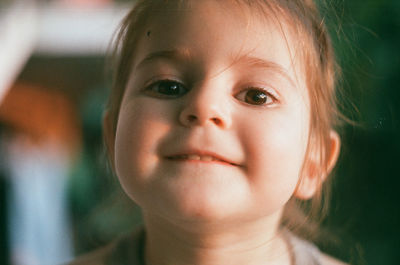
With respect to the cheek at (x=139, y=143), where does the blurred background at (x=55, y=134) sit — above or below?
below

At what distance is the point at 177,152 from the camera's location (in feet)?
2.10

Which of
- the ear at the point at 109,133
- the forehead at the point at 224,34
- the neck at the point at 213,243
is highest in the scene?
the forehead at the point at 224,34

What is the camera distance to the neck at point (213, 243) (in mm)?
786

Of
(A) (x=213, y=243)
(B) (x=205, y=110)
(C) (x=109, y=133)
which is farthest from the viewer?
(C) (x=109, y=133)

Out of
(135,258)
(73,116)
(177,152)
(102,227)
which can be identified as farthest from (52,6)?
(177,152)

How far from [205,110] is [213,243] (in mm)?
278

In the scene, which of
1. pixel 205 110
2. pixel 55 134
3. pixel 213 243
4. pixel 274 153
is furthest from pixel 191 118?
pixel 55 134

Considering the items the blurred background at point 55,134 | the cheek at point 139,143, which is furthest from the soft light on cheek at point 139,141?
the blurred background at point 55,134

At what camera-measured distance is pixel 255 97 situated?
0.69 metres

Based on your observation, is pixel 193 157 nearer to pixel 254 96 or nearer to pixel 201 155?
pixel 201 155

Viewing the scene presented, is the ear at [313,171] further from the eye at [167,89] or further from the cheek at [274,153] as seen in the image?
the eye at [167,89]

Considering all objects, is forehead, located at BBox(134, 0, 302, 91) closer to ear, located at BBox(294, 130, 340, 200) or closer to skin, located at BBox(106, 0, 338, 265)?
skin, located at BBox(106, 0, 338, 265)

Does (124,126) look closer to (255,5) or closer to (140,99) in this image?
(140,99)

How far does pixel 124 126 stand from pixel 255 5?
11.2 inches
